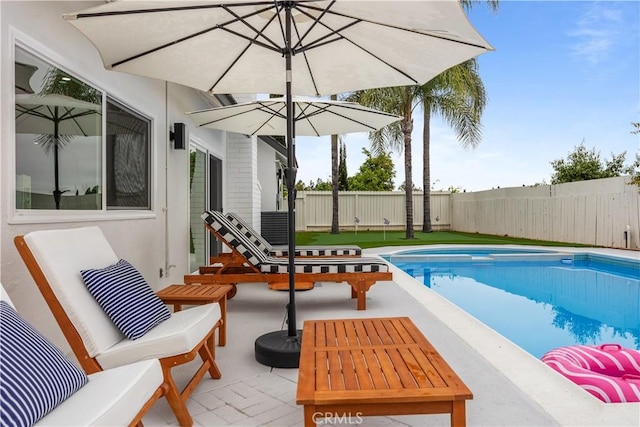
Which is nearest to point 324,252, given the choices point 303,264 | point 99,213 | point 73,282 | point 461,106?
point 303,264

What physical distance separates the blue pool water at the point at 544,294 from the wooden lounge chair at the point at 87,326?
12.0ft

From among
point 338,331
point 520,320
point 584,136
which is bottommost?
point 520,320

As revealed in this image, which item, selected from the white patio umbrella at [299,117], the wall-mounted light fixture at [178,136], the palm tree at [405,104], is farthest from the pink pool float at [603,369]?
the palm tree at [405,104]

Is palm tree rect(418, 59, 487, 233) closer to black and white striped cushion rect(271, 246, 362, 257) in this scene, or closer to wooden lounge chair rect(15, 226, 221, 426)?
black and white striped cushion rect(271, 246, 362, 257)

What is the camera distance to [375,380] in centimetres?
189

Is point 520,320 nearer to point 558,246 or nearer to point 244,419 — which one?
point 244,419

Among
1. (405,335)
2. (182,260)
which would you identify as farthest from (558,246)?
(405,335)

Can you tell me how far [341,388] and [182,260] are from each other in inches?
200

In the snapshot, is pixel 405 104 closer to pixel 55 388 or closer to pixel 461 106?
pixel 461 106

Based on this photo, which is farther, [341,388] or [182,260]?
[182,260]

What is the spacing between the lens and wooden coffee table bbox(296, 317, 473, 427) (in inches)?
68.1

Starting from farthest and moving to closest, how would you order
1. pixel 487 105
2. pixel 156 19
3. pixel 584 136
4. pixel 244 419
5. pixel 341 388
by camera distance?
pixel 584 136, pixel 487 105, pixel 156 19, pixel 244 419, pixel 341 388

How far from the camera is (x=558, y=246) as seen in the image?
1219 cm

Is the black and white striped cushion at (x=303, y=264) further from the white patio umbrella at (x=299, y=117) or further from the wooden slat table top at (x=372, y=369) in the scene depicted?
the wooden slat table top at (x=372, y=369)
